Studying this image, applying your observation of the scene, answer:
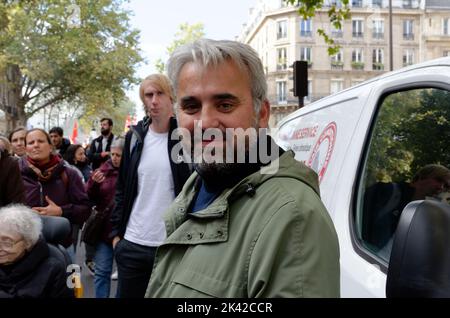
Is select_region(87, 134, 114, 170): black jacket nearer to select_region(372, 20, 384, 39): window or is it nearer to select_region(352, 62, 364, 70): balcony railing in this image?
select_region(352, 62, 364, 70): balcony railing

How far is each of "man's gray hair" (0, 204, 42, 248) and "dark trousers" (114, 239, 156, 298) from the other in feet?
1.84

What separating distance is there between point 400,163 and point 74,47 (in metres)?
27.1

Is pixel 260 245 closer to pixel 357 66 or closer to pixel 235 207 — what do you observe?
pixel 235 207

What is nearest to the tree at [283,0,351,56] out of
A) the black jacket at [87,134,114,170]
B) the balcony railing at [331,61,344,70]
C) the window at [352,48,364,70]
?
the black jacket at [87,134,114,170]

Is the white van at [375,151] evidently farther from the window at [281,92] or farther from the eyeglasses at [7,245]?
the window at [281,92]

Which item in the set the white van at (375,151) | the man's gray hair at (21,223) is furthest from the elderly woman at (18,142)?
the white van at (375,151)

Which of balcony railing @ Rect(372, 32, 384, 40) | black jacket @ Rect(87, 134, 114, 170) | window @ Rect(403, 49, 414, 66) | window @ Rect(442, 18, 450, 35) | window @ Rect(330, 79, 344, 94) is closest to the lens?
black jacket @ Rect(87, 134, 114, 170)

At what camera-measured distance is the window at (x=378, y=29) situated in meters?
60.6

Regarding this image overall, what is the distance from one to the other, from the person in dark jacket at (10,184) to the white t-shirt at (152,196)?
119 centimetres

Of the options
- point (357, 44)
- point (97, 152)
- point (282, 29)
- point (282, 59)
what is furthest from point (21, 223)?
point (282, 29)

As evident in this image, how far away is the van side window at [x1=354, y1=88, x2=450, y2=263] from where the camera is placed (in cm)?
213

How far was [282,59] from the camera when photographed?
62.8m
